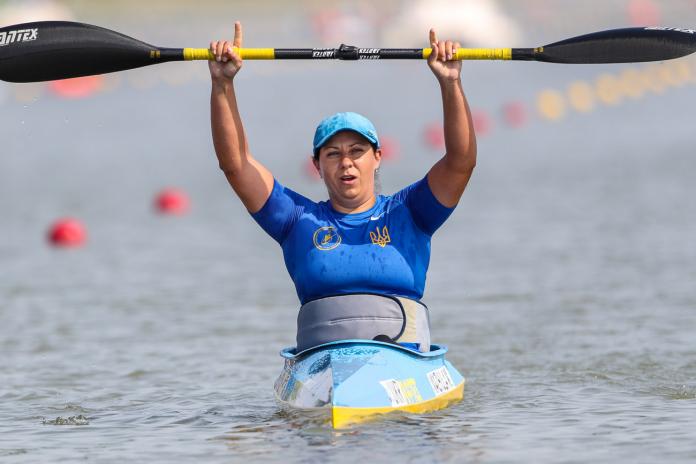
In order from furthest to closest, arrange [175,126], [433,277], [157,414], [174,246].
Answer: [175,126] → [174,246] → [433,277] → [157,414]

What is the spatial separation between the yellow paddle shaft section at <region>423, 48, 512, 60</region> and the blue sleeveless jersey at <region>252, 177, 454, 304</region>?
0.74 metres

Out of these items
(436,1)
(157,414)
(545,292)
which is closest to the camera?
(157,414)

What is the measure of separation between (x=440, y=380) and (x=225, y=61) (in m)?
2.20

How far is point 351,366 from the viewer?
7.77 metres

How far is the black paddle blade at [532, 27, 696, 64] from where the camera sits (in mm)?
8680

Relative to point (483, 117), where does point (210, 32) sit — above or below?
above

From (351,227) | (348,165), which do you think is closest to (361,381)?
(351,227)

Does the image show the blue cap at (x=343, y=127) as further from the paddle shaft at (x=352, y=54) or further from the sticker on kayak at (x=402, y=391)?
the sticker on kayak at (x=402, y=391)

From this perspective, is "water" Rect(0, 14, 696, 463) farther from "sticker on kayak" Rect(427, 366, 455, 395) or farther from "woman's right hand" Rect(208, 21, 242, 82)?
"woman's right hand" Rect(208, 21, 242, 82)

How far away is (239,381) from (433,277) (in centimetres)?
490

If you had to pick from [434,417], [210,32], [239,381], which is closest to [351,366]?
[434,417]

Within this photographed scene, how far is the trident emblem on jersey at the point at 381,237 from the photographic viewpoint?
8.09 metres

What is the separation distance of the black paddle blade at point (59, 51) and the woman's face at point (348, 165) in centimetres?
156

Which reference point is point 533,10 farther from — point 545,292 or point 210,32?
point 545,292
